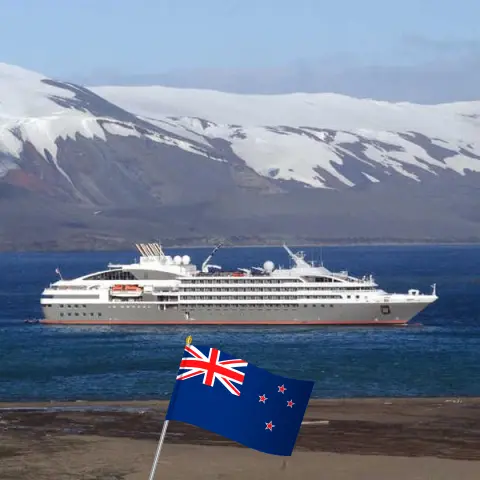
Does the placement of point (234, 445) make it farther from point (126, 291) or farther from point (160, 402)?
point (126, 291)

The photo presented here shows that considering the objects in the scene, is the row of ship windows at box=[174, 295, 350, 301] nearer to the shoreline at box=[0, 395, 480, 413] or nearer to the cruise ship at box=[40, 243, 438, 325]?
the cruise ship at box=[40, 243, 438, 325]

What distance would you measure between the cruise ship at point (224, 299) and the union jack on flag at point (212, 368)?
58291 millimetres

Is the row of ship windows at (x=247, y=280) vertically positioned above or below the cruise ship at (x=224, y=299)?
above

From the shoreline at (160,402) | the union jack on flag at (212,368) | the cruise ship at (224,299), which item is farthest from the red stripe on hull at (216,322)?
the union jack on flag at (212,368)

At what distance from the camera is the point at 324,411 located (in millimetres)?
40906

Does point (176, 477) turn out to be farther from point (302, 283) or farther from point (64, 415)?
point (302, 283)

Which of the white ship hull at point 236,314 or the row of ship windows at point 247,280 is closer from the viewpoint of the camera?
the white ship hull at point 236,314

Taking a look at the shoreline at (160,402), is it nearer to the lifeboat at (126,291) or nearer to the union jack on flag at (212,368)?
the union jack on flag at (212,368)

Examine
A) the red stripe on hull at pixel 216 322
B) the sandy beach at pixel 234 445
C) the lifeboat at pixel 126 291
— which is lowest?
the red stripe on hull at pixel 216 322

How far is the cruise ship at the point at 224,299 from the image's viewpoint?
250 feet

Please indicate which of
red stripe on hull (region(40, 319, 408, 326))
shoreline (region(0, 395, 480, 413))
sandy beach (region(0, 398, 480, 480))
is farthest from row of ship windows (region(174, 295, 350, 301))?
sandy beach (region(0, 398, 480, 480))

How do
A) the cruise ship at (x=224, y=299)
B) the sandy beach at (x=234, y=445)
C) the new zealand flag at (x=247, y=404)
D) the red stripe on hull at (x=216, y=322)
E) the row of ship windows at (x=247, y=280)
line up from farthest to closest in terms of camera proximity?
1. the row of ship windows at (x=247, y=280)
2. the cruise ship at (x=224, y=299)
3. the red stripe on hull at (x=216, y=322)
4. the sandy beach at (x=234, y=445)
5. the new zealand flag at (x=247, y=404)

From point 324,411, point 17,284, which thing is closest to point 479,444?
point 324,411

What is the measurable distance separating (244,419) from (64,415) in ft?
75.6
